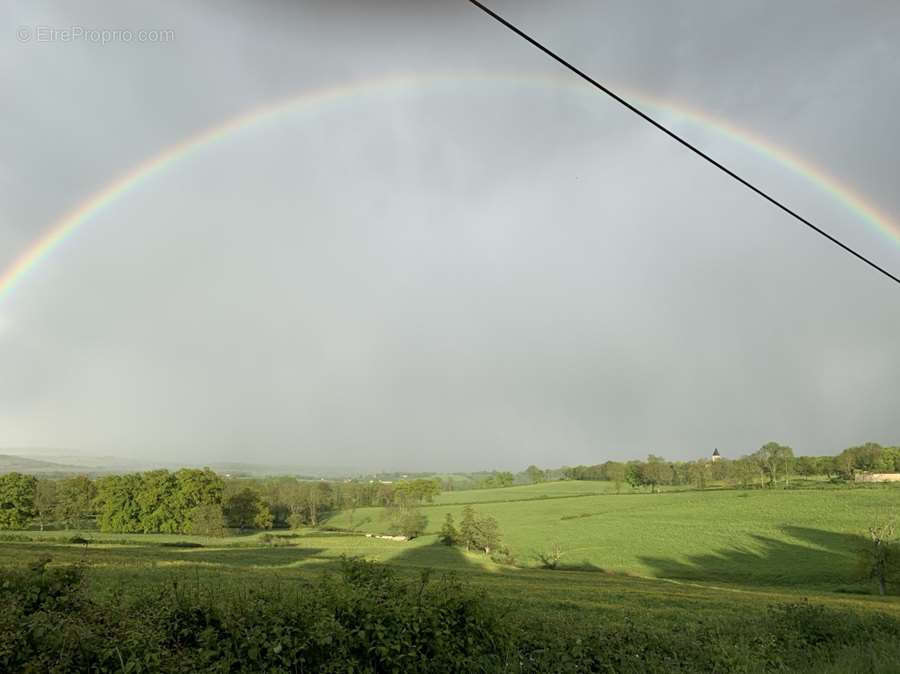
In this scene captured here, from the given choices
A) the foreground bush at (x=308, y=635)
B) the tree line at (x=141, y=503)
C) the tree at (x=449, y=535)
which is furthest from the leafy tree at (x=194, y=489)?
the foreground bush at (x=308, y=635)

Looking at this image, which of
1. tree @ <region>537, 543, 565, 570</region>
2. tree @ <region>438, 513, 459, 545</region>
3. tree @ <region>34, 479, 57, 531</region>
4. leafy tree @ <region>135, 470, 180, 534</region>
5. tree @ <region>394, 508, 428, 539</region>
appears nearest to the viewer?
tree @ <region>537, 543, 565, 570</region>

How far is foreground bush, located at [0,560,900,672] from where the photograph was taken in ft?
17.9

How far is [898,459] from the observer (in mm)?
153250

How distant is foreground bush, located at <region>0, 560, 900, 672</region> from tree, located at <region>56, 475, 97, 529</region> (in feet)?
394

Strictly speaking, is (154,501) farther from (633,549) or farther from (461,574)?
(633,549)

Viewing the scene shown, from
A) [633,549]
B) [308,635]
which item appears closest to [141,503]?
[633,549]

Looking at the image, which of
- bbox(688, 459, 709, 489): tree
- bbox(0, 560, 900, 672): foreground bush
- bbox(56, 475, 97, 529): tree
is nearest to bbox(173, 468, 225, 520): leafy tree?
bbox(56, 475, 97, 529): tree

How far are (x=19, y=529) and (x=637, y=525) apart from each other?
10848cm

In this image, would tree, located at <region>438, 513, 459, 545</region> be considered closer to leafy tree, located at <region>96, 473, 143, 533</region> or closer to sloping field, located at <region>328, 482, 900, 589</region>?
sloping field, located at <region>328, 482, 900, 589</region>

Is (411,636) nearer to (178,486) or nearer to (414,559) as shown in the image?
(414,559)

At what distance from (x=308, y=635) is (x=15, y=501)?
120731mm

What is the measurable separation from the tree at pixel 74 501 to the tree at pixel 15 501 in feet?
15.3

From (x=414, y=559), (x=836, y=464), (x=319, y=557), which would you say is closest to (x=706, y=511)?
(x=414, y=559)

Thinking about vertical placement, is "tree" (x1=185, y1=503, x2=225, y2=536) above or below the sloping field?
above
